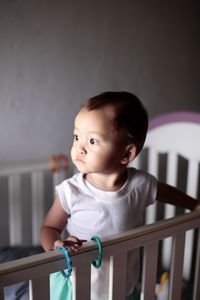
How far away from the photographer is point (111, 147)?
860 millimetres

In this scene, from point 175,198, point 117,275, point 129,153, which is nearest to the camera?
point 117,275

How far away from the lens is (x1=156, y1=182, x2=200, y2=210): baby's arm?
40.8 inches

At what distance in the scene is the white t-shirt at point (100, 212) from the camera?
3.01 ft

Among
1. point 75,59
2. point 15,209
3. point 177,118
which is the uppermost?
point 75,59

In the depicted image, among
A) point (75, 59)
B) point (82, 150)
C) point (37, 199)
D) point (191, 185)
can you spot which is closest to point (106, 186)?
point (82, 150)

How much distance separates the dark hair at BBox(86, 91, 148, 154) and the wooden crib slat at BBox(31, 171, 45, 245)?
64 centimetres

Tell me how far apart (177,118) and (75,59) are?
448 mm

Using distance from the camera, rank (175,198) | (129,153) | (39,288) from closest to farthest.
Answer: (39,288), (129,153), (175,198)

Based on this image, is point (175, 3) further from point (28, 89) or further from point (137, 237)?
point (137, 237)

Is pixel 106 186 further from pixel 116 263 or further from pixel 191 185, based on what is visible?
pixel 191 185

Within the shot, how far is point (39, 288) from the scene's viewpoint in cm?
69

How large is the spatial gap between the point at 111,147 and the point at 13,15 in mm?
716

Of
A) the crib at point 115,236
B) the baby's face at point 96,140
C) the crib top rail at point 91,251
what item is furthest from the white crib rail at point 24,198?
the crib top rail at point 91,251

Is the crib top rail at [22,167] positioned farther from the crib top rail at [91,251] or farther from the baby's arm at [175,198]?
the crib top rail at [91,251]
